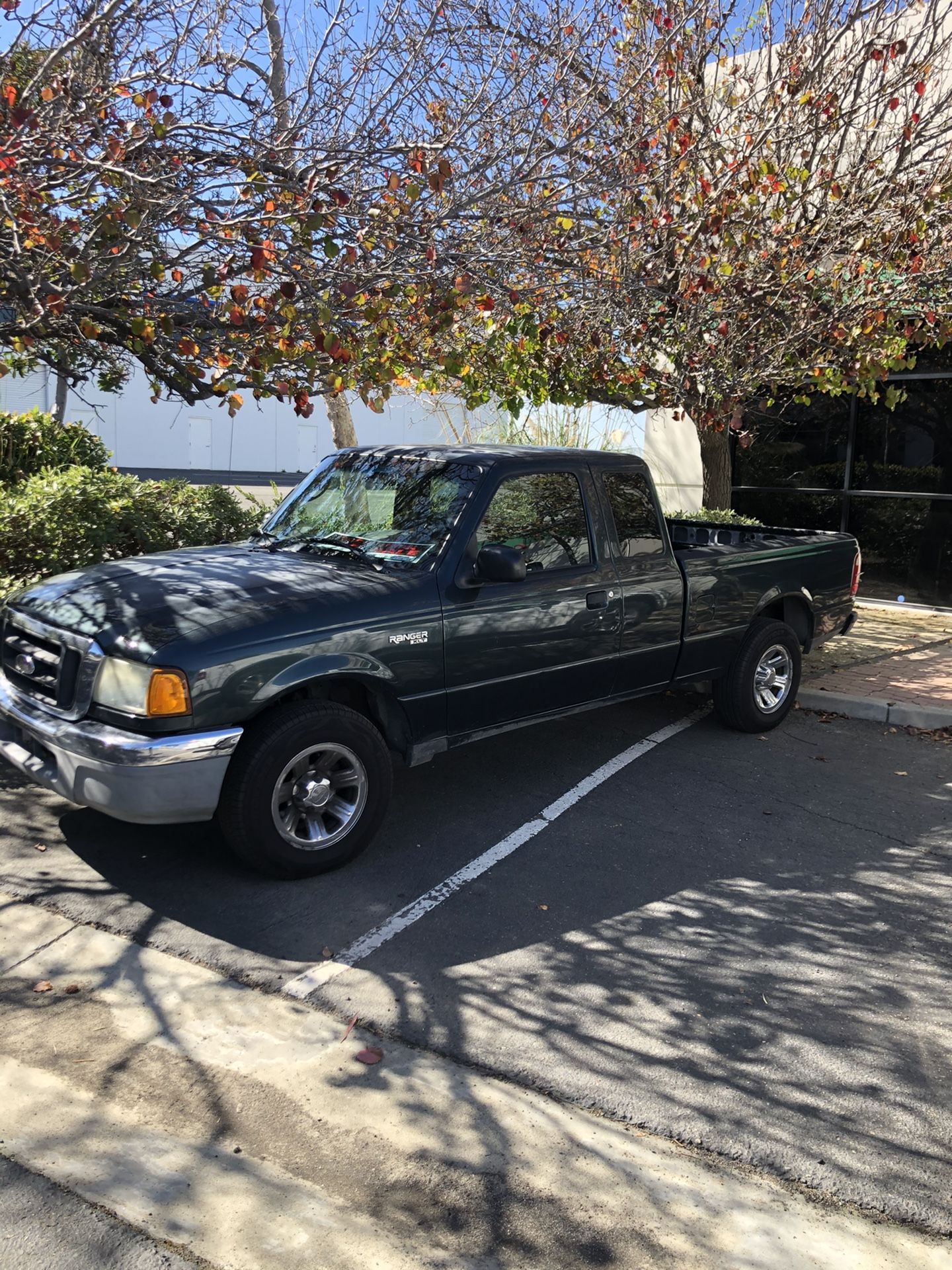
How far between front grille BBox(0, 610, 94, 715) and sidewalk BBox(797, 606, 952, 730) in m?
5.65

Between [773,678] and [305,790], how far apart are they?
397cm

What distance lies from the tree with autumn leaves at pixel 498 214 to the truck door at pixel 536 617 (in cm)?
114

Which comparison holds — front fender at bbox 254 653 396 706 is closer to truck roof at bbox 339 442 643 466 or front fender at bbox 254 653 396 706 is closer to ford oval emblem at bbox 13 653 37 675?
ford oval emblem at bbox 13 653 37 675

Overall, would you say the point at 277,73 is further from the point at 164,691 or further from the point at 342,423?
the point at 342,423

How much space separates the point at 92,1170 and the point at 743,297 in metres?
8.37

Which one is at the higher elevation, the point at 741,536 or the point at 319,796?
the point at 741,536

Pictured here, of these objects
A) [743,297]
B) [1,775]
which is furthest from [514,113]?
[1,775]

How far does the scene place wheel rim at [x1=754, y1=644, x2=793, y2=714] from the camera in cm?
712

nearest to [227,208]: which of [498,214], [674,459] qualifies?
[498,214]

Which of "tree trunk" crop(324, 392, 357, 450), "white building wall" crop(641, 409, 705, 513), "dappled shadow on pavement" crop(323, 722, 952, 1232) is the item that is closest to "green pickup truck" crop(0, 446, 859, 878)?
"dappled shadow on pavement" crop(323, 722, 952, 1232)

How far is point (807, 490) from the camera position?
13484 millimetres

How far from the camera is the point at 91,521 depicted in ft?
24.2

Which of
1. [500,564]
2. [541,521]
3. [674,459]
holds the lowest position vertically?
[500,564]

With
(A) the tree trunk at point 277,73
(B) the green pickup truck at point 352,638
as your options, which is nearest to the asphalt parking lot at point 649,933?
(B) the green pickup truck at point 352,638
